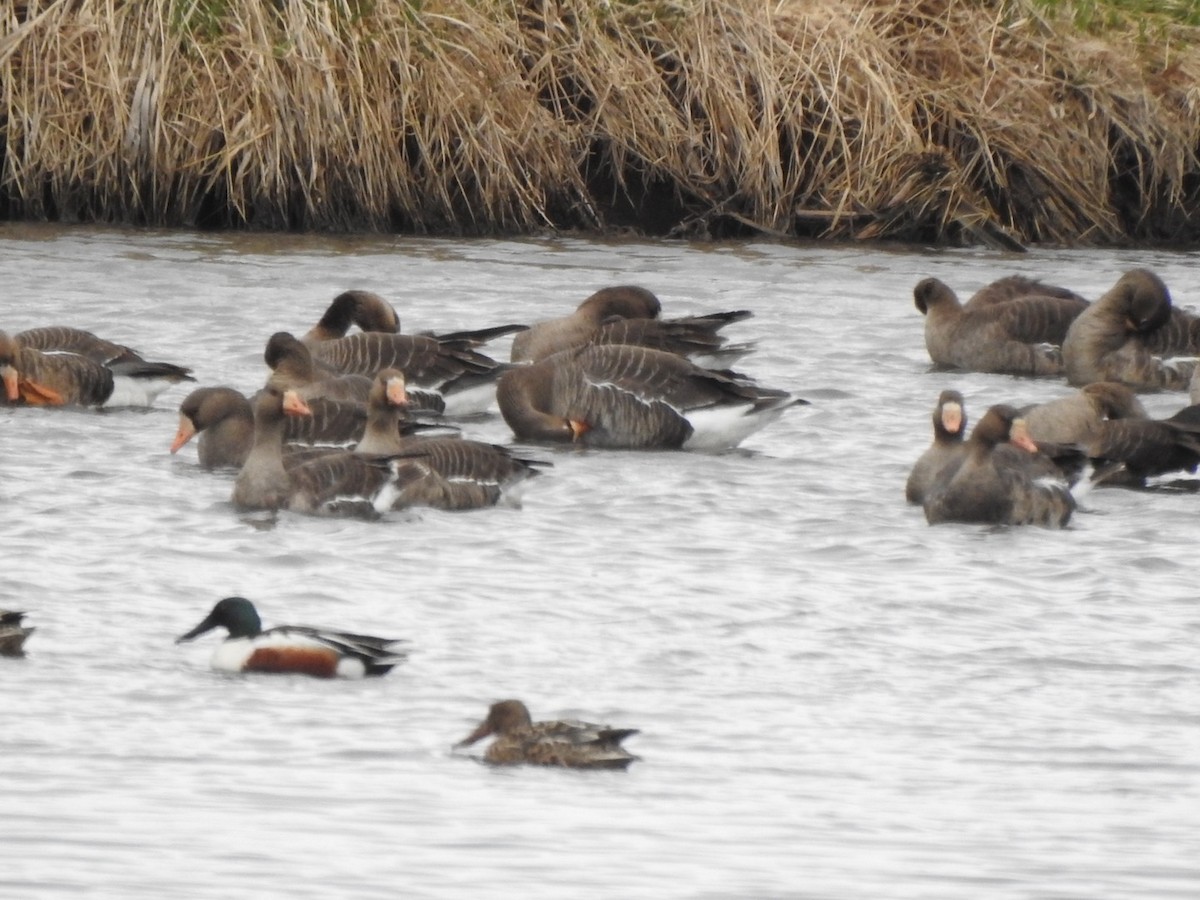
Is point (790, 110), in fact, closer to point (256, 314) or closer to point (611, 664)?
point (256, 314)

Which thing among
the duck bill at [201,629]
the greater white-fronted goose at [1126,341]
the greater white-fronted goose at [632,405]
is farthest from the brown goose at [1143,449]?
the duck bill at [201,629]

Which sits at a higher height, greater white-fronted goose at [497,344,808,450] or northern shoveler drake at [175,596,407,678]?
greater white-fronted goose at [497,344,808,450]

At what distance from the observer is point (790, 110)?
903 inches

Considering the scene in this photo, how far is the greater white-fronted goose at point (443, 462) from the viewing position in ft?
37.8

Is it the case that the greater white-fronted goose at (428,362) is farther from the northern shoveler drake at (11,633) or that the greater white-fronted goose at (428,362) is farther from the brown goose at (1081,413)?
the northern shoveler drake at (11,633)

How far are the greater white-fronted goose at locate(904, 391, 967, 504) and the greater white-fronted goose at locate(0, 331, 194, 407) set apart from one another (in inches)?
181

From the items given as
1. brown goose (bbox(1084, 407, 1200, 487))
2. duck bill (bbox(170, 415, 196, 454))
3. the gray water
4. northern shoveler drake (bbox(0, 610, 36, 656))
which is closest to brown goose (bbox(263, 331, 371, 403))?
the gray water

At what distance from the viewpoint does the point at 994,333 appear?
55.8 ft

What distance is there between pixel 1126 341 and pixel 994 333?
0.93 metres

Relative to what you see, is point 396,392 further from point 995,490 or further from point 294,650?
point 294,650

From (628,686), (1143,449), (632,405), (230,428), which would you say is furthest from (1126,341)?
(628,686)

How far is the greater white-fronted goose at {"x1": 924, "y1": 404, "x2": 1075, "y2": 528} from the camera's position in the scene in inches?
444

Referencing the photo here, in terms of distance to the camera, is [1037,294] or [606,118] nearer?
[1037,294]

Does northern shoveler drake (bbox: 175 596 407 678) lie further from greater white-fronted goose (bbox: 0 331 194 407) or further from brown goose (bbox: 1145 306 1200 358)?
brown goose (bbox: 1145 306 1200 358)
